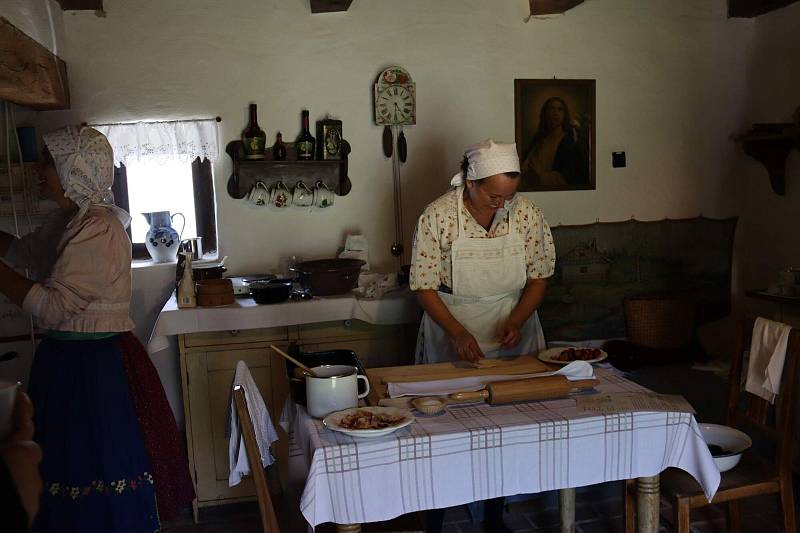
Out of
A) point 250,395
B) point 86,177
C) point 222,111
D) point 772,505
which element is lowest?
point 772,505

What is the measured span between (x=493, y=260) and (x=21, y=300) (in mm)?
1736

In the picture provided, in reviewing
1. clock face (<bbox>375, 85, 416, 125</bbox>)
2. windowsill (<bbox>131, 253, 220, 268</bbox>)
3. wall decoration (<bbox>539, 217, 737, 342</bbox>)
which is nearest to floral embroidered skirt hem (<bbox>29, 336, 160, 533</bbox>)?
windowsill (<bbox>131, 253, 220, 268</bbox>)

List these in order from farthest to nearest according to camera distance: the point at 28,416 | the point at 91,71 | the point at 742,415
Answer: the point at 91,71 → the point at 742,415 → the point at 28,416

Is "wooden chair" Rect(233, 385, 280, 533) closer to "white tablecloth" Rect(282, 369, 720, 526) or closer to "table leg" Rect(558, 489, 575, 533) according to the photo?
"white tablecloth" Rect(282, 369, 720, 526)

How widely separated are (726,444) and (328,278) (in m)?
1.97

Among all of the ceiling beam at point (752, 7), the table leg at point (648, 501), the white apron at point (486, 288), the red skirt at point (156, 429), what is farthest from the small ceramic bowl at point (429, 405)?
the ceiling beam at point (752, 7)

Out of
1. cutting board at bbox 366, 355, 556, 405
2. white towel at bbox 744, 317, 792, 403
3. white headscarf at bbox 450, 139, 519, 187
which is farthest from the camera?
white headscarf at bbox 450, 139, 519, 187

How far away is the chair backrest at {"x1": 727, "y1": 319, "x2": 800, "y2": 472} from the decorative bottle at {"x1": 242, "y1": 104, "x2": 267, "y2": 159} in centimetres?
259

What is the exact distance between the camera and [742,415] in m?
2.68

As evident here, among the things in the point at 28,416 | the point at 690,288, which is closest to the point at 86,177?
the point at 28,416

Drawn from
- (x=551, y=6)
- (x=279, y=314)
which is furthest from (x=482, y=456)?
(x=551, y=6)

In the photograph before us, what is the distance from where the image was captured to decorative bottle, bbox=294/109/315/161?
3982 millimetres

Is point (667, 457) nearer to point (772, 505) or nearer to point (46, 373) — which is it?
point (772, 505)

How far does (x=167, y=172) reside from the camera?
407cm
